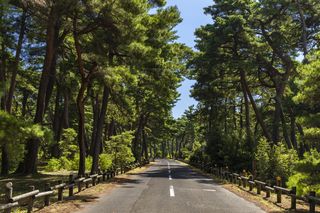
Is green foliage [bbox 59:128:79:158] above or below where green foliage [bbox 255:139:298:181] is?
above

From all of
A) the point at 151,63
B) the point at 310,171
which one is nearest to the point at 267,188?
the point at 310,171

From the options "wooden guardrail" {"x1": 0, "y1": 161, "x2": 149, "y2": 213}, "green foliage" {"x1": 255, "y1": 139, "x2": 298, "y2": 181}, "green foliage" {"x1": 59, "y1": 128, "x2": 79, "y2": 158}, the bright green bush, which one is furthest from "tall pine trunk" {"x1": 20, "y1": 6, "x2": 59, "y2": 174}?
"green foliage" {"x1": 255, "y1": 139, "x2": 298, "y2": 181}

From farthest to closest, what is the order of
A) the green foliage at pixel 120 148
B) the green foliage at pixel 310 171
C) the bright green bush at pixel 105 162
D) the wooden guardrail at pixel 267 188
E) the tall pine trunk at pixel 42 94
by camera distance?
the green foliage at pixel 120 148
the bright green bush at pixel 105 162
the tall pine trunk at pixel 42 94
the wooden guardrail at pixel 267 188
the green foliage at pixel 310 171

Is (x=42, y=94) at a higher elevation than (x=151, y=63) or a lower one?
lower

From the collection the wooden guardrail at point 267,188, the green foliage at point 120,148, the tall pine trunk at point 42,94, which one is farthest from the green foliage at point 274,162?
the tall pine trunk at point 42,94

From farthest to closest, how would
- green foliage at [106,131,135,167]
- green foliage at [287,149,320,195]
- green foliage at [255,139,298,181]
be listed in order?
green foliage at [106,131,135,167], green foliage at [255,139,298,181], green foliage at [287,149,320,195]

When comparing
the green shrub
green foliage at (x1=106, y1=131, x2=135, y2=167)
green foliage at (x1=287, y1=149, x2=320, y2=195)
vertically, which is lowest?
the green shrub

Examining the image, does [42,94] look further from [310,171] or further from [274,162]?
[310,171]

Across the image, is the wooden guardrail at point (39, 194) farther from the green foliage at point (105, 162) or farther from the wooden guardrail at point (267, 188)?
the wooden guardrail at point (267, 188)

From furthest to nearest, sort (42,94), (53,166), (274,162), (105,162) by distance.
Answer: (53,166) < (105,162) < (274,162) < (42,94)

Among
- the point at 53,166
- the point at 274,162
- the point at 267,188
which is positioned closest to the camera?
the point at 267,188

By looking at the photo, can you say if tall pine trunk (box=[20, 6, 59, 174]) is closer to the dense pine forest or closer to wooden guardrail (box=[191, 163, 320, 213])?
the dense pine forest

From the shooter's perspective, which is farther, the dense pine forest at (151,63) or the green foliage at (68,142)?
the green foliage at (68,142)

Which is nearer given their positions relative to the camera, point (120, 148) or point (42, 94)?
point (42, 94)
